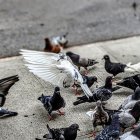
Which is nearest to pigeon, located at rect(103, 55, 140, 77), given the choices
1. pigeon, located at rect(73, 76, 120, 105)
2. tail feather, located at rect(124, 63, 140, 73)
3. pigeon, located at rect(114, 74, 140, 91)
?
tail feather, located at rect(124, 63, 140, 73)

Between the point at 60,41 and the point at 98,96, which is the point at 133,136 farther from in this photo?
the point at 60,41

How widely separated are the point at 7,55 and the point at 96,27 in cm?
280

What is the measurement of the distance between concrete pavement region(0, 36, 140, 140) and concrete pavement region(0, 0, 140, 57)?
0.91 m

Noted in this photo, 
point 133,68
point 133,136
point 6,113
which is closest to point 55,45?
point 133,68

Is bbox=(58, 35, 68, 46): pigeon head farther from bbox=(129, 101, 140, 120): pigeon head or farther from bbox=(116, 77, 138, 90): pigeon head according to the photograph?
bbox=(129, 101, 140, 120): pigeon head

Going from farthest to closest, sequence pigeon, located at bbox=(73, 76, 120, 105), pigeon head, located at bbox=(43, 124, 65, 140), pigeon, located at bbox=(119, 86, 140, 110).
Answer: pigeon, located at bbox=(73, 76, 120, 105), pigeon, located at bbox=(119, 86, 140, 110), pigeon head, located at bbox=(43, 124, 65, 140)

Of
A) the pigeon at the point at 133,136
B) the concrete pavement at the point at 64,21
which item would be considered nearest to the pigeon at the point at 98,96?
the pigeon at the point at 133,136

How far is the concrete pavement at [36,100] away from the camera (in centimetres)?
648

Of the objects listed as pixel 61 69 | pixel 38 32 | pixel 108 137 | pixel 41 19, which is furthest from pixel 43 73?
pixel 41 19

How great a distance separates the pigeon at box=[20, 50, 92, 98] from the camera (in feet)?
23.2

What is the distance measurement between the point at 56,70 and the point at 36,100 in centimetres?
65

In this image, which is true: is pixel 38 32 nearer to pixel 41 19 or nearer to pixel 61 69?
pixel 41 19

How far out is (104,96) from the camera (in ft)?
22.7

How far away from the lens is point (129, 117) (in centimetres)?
609
